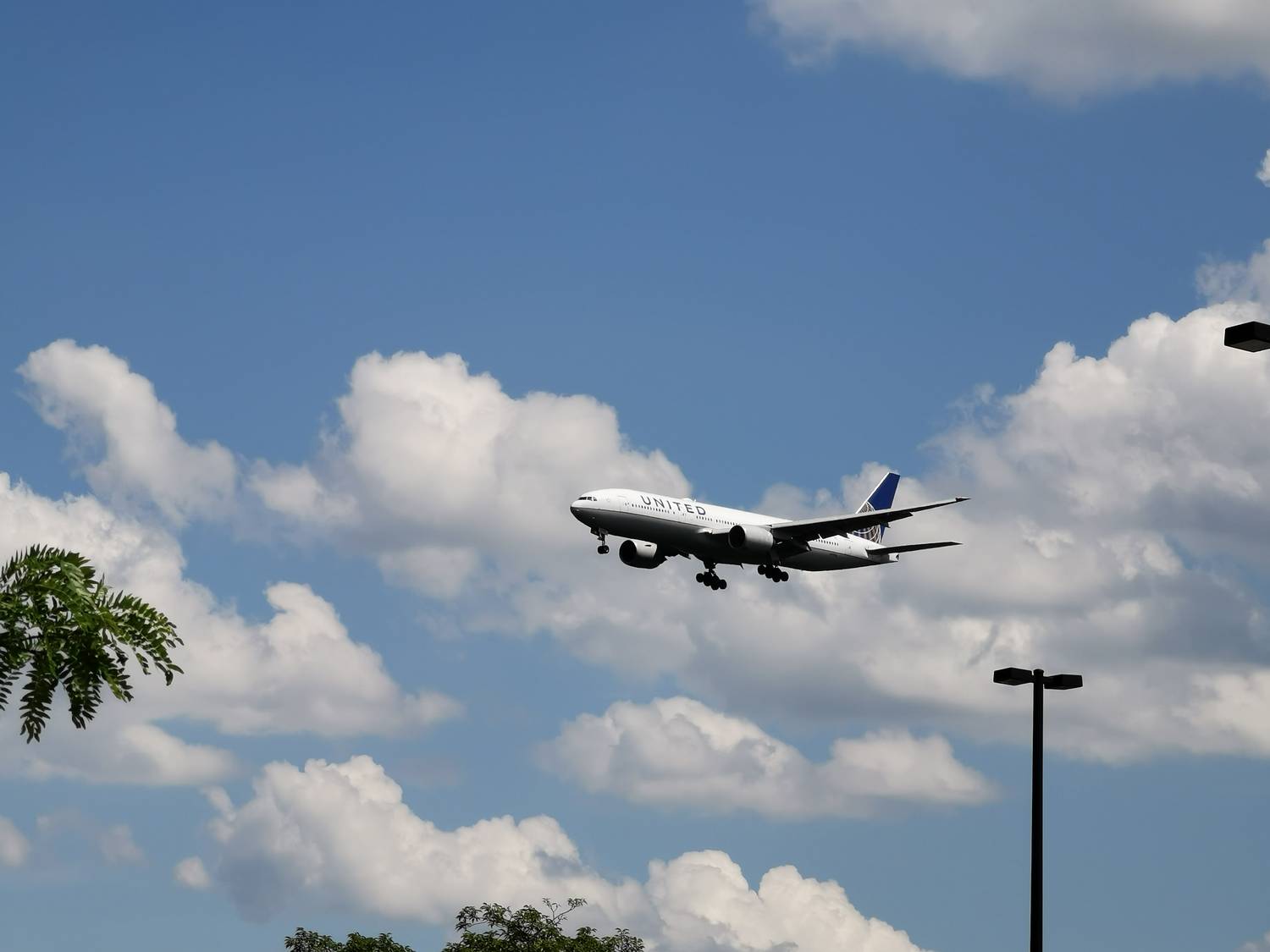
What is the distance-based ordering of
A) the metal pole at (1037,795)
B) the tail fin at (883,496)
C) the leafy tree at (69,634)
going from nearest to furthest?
the leafy tree at (69,634) → the metal pole at (1037,795) → the tail fin at (883,496)

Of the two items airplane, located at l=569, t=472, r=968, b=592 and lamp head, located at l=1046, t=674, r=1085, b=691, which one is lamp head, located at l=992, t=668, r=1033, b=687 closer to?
lamp head, located at l=1046, t=674, r=1085, b=691

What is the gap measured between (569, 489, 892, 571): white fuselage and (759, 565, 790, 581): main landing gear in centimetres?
52

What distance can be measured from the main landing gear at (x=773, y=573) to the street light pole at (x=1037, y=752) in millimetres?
50352

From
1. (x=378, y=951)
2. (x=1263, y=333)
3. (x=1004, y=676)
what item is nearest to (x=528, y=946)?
(x=378, y=951)

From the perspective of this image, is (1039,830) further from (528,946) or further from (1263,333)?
(528,946)

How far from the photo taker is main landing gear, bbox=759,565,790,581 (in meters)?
81.1

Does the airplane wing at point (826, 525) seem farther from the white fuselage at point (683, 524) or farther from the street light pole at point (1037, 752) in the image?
the street light pole at point (1037, 752)

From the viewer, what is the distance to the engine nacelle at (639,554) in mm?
78562

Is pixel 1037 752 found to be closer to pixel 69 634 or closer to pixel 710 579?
pixel 69 634

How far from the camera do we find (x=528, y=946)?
313 feet

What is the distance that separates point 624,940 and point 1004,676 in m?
72.4

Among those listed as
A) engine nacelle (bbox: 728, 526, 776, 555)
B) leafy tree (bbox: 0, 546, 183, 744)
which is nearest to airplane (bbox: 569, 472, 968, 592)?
engine nacelle (bbox: 728, 526, 776, 555)

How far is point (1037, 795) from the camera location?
29047mm

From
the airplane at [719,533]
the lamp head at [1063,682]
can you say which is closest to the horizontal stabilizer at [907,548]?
the airplane at [719,533]
